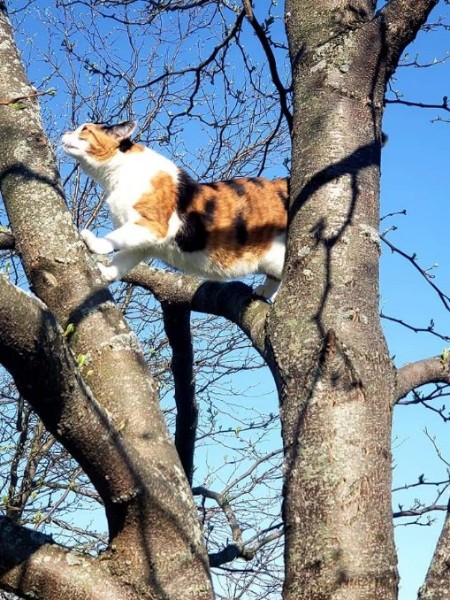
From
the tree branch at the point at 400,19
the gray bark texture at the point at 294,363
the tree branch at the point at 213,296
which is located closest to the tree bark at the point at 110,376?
the gray bark texture at the point at 294,363

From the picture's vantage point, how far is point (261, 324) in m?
2.48

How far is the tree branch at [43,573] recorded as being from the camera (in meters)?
1.84

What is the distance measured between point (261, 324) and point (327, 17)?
42.5 inches

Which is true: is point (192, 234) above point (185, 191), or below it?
below

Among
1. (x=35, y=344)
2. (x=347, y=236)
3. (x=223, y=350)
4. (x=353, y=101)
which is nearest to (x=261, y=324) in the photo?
(x=347, y=236)

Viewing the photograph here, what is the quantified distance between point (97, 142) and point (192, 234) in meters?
0.89

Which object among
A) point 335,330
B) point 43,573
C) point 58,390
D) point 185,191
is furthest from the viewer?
point 185,191

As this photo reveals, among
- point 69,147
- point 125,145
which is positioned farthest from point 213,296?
point 69,147

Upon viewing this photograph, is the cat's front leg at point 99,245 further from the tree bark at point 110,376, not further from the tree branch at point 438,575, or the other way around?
the tree branch at point 438,575

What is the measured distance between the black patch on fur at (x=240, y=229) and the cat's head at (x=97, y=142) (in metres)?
0.89

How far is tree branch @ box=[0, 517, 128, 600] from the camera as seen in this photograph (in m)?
1.84

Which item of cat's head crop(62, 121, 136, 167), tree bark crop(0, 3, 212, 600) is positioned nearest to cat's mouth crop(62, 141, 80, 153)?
cat's head crop(62, 121, 136, 167)

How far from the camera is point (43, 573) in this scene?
185 cm

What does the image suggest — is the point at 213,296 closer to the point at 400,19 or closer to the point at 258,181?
the point at 400,19
